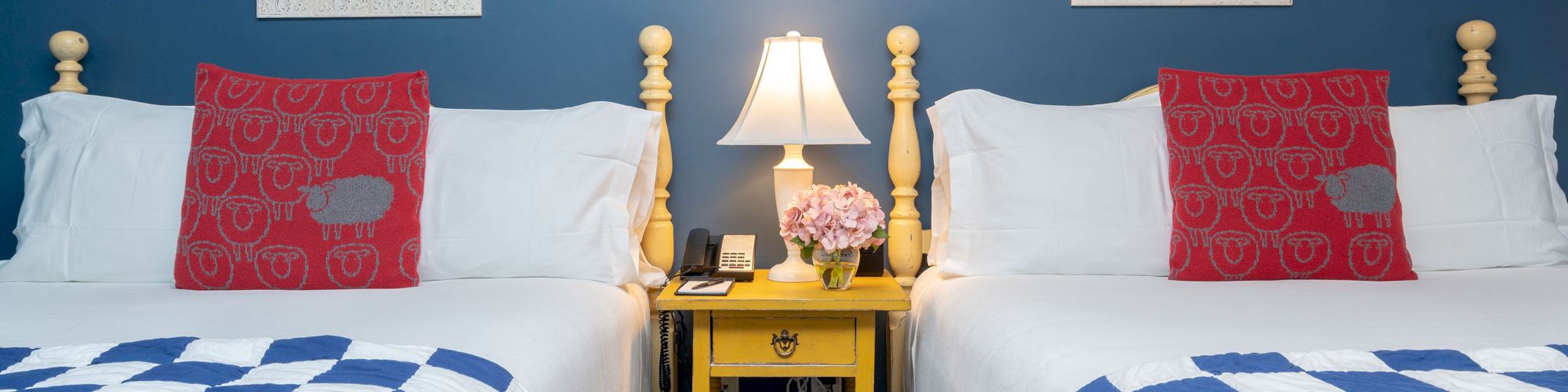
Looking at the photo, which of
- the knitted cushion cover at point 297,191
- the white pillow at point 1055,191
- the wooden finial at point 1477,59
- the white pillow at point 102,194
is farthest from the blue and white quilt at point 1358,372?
the white pillow at point 102,194

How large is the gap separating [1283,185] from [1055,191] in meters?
0.39

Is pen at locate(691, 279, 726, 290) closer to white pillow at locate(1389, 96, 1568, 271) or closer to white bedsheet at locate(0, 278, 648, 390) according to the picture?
white bedsheet at locate(0, 278, 648, 390)

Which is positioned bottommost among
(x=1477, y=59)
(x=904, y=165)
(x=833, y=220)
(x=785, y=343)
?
(x=785, y=343)

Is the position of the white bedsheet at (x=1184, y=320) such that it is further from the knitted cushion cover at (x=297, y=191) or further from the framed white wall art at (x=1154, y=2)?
the knitted cushion cover at (x=297, y=191)

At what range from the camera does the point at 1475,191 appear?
6.23 ft

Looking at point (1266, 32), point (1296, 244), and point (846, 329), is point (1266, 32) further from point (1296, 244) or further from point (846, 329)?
point (846, 329)

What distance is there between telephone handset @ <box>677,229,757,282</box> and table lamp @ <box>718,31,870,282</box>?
63 millimetres

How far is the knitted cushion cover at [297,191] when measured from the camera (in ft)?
5.51

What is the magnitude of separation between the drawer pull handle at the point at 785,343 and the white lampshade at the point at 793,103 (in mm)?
380

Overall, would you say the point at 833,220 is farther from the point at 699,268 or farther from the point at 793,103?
the point at 699,268

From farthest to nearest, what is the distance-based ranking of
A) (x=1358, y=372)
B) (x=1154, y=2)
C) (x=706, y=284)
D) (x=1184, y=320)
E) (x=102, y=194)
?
(x=1154, y=2)
(x=706, y=284)
(x=102, y=194)
(x=1184, y=320)
(x=1358, y=372)

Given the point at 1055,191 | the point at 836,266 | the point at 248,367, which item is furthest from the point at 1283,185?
the point at 248,367

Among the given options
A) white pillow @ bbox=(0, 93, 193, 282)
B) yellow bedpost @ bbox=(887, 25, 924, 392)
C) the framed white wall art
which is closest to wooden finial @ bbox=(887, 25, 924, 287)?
yellow bedpost @ bbox=(887, 25, 924, 392)

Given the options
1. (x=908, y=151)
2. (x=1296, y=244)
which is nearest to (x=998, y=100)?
(x=908, y=151)
